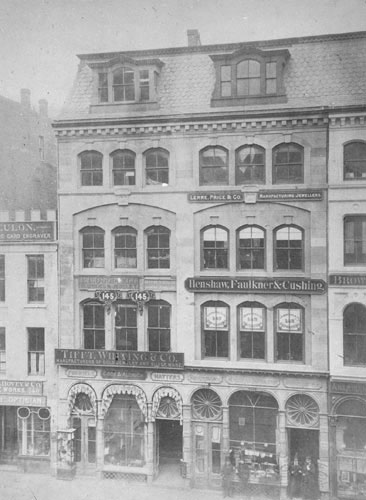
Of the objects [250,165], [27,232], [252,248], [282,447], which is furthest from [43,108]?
[282,447]

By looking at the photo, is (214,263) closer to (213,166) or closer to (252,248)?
(252,248)

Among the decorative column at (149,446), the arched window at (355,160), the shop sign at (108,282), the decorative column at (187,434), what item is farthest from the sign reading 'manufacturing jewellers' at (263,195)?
the decorative column at (149,446)

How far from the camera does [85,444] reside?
2152 cm

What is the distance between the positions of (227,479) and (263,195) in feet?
35.3

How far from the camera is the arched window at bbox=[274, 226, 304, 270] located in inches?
773

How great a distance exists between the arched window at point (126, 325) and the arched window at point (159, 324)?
0.63 metres

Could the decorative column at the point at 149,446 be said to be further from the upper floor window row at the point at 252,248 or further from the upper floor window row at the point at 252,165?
the upper floor window row at the point at 252,165

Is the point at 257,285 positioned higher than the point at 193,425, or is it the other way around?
the point at 257,285

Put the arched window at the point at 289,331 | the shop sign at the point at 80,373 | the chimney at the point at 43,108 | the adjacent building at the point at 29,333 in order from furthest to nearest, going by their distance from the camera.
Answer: the chimney at the point at 43,108
the adjacent building at the point at 29,333
the shop sign at the point at 80,373
the arched window at the point at 289,331

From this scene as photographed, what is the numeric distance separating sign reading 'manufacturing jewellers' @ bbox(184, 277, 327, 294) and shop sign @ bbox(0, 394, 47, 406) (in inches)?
305

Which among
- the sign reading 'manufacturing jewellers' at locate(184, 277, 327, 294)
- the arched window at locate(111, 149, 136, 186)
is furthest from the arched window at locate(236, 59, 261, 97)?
the sign reading 'manufacturing jewellers' at locate(184, 277, 327, 294)

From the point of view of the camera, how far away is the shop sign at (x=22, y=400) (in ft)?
71.3

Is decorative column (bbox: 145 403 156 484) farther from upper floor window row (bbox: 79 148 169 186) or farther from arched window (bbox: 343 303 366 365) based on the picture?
upper floor window row (bbox: 79 148 169 186)

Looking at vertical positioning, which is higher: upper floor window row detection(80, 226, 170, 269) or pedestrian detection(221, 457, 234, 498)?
upper floor window row detection(80, 226, 170, 269)
